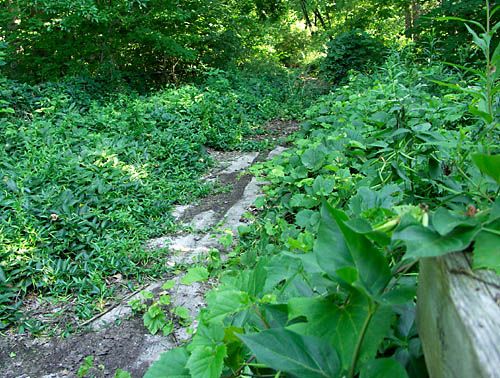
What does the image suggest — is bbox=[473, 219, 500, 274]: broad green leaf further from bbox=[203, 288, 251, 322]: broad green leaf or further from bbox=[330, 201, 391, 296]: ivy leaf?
bbox=[203, 288, 251, 322]: broad green leaf

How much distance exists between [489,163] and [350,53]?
398 inches

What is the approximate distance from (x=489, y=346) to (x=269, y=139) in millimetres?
6943

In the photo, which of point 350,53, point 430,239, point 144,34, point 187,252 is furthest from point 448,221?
point 350,53

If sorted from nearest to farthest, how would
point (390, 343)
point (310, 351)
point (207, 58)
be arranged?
1. point (310, 351)
2. point (390, 343)
3. point (207, 58)

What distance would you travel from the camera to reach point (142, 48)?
9352mm

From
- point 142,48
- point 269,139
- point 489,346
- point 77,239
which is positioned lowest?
point 269,139

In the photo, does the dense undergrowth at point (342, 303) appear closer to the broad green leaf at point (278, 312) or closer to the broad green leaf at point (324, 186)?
the broad green leaf at point (278, 312)

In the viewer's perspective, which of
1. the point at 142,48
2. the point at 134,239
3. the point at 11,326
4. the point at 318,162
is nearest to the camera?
the point at 11,326

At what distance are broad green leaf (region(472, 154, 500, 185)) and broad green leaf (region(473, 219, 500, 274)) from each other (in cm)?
12

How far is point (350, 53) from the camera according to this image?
9836 mm

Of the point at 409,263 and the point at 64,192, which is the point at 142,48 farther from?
the point at 409,263

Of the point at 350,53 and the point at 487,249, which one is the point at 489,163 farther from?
the point at 350,53

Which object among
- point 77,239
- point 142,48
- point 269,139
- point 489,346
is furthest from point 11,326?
point 142,48

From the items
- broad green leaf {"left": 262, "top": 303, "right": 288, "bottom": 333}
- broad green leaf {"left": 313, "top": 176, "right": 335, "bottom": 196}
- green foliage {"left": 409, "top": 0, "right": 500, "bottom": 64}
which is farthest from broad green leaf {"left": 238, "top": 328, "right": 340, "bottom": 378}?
green foliage {"left": 409, "top": 0, "right": 500, "bottom": 64}
